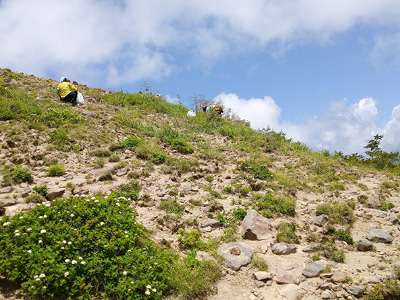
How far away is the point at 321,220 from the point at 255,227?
2051 mm

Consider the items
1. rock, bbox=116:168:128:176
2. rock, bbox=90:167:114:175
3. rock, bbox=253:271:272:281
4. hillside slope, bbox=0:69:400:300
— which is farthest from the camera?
rock, bbox=116:168:128:176

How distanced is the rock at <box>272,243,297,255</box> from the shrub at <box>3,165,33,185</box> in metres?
6.47

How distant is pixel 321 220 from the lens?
7242 millimetres

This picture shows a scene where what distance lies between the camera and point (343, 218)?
732cm

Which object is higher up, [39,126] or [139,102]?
[139,102]

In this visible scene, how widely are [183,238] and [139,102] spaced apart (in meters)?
13.3

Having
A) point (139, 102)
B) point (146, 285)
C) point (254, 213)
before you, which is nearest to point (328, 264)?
point (254, 213)

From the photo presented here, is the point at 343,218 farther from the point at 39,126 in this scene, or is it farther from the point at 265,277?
the point at 39,126

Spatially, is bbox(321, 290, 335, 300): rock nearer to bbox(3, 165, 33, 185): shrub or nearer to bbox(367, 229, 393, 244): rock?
bbox(367, 229, 393, 244): rock

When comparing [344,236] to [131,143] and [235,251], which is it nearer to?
[235,251]

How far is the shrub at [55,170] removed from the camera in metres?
7.84

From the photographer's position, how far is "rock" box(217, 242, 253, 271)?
17.3ft

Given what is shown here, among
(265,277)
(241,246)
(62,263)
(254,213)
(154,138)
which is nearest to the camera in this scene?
(62,263)

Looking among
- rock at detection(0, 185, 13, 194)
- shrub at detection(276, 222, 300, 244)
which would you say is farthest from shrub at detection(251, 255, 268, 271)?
rock at detection(0, 185, 13, 194)
